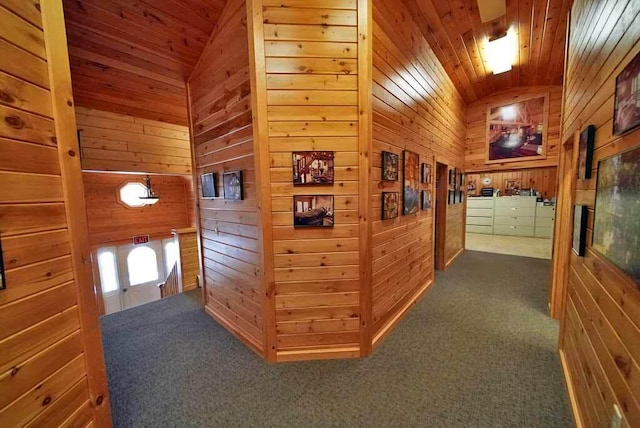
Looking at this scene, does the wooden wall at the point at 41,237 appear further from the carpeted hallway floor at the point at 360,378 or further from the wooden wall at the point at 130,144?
the wooden wall at the point at 130,144

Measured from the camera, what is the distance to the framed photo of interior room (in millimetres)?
4770

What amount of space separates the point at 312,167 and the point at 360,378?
1.75 m

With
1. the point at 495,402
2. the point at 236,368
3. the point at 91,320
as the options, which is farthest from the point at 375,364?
the point at 91,320

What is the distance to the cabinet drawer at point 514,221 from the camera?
7191 millimetres

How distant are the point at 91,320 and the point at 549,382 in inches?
123

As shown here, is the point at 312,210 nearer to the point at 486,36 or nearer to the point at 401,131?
the point at 401,131

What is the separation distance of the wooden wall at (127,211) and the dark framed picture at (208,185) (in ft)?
13.4

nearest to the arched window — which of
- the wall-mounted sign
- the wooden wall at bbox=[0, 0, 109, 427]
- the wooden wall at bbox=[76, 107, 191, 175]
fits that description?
the wall-mounted sign

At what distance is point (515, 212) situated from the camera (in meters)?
7.38

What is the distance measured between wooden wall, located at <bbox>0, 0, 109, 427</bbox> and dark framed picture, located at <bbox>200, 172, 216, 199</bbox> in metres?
1.41

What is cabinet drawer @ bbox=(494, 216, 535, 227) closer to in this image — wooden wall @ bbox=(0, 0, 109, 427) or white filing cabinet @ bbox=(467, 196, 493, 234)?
white filing cabinet @ bbox=(467, 196, 493, 234)

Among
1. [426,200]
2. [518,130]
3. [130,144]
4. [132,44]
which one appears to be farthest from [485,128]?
[130,144]

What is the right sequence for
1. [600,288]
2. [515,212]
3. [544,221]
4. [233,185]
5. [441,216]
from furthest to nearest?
[515,212], [544,221], [441,216], [233,185], [600,288]

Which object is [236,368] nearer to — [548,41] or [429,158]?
[429,158]
